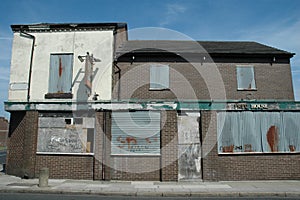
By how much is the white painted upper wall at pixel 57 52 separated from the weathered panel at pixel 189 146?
5.28 meters

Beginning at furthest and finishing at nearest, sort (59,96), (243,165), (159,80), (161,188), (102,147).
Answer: (159,80) < (59,96) < (102,147) < (243,165) < (161,188)

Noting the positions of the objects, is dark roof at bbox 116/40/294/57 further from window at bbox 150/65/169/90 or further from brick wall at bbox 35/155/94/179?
brick wall at bbox 35/155/94/179

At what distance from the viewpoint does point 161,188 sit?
31.9 ft

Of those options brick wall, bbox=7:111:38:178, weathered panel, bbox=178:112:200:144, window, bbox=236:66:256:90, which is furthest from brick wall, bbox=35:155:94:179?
window, bbox=236:66:256:90

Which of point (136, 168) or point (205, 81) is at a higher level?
point (205, 81)

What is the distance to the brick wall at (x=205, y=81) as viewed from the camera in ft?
56.2

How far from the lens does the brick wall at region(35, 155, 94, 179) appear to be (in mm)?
11500

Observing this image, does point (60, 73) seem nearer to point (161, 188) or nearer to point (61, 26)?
point (61, 26)

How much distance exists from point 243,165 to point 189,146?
8.25 feet

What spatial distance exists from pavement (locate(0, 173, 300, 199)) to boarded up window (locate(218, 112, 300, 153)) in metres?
1.50

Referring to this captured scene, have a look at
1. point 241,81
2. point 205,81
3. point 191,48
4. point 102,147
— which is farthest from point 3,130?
point 241,81

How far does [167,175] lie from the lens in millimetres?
11109

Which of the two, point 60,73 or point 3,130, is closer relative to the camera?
point 60,73

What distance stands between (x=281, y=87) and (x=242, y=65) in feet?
10.2
